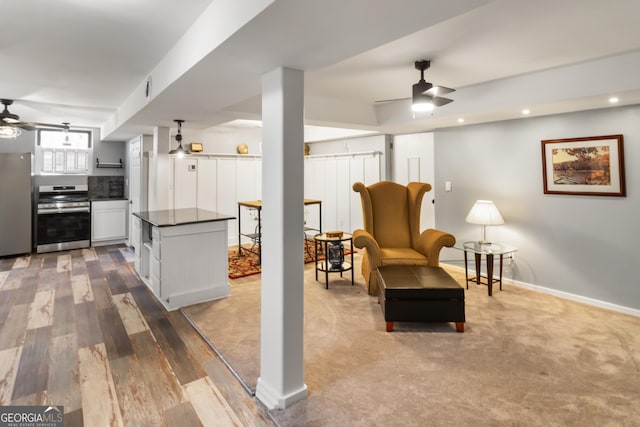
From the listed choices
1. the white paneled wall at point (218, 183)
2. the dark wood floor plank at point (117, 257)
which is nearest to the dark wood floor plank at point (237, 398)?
the dark wood floor plank at point (117, 257)

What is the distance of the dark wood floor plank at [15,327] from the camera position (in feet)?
9.11

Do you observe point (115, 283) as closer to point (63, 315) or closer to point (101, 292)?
point (101, 292)

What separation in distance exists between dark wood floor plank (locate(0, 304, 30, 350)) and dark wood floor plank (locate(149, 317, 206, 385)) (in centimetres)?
103

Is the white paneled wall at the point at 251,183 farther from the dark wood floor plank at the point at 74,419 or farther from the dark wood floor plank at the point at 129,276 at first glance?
the dark wood floor plank at the point at 74,419

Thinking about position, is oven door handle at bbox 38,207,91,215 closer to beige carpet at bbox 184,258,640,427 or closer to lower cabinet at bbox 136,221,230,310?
lower cabinet at bbox 136,221,230,310

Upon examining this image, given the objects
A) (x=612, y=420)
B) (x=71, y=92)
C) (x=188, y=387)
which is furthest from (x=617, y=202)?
(x=71, y=92)

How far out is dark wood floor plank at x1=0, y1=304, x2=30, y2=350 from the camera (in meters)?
2.78

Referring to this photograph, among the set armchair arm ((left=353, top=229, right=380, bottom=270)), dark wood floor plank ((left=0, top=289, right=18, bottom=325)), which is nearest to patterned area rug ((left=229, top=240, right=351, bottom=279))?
armchair arm ((left=353, top=229, right=380, bottom=270))

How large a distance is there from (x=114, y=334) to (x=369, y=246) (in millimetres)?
2601

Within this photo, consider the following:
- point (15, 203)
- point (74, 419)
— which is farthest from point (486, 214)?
point (15, 203)

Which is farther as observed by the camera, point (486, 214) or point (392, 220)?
point (392, 220)

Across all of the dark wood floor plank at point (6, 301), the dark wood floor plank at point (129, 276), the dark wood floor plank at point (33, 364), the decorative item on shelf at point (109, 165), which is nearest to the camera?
the dark wood floor plank at point (33, 364)

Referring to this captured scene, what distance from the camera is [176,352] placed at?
2627 mm

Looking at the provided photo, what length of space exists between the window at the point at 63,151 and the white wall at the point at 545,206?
671cm
